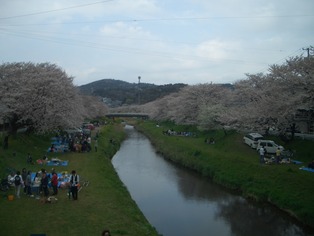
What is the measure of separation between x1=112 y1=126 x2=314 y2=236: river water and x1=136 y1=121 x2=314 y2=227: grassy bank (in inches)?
31.2

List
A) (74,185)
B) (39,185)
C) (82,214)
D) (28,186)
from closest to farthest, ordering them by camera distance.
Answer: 1. (82,214)
2. (74,185)
3. (28,186)
4. (39,185)

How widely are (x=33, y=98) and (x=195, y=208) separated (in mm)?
20860

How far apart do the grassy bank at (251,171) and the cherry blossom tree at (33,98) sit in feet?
46.6

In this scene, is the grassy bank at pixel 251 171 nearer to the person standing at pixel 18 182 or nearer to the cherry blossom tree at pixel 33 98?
the cherry blossom tree at pixel 33 98

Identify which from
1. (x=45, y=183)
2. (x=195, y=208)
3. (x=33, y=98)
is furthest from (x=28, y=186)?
(x=33, y=98)

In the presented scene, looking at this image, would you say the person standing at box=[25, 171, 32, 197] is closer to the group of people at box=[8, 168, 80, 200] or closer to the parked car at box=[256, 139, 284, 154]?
the group of people at box=[8, 168, 80, 200]

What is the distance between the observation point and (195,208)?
2150 centimetres

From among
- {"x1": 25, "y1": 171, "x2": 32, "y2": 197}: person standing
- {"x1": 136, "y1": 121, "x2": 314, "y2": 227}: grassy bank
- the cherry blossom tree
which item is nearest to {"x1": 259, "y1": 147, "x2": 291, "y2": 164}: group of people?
{"x1": 136, "y1": 121, "x2": 314, "y2": 227}: grassy bank

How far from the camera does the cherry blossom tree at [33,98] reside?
31.4m

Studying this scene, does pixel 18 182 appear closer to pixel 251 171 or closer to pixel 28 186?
pixel 28 186

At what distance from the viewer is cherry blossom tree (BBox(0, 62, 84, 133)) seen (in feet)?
103

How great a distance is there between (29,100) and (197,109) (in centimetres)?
3227

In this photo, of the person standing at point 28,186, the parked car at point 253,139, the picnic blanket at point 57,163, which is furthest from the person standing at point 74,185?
the parked car at point 253,139

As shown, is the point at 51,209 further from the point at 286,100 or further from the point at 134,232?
the point at 286,100
